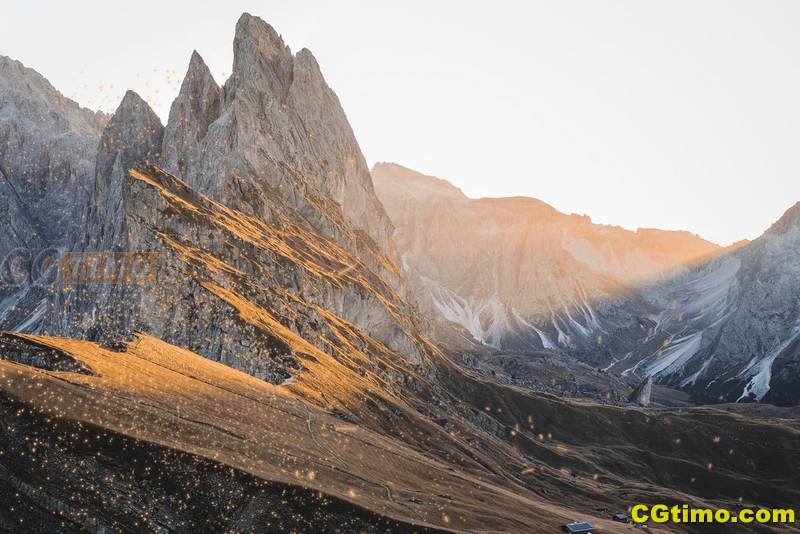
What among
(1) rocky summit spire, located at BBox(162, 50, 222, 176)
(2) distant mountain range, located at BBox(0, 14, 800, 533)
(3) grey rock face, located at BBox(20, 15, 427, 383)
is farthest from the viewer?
(1) rocky summit spire, located at BBox(162, 50, 222, 176)

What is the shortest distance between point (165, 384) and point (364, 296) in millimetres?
122867

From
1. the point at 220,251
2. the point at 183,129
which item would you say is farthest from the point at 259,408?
the point at 183,129

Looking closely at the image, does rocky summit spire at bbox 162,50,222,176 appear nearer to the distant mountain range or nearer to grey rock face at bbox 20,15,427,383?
grey rock face at bbox 20,15,427,383

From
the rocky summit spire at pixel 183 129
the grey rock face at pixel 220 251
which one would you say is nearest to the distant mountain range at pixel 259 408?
the grey rock face at pixel 220 251

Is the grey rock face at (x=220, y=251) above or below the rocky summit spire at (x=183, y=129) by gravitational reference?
below

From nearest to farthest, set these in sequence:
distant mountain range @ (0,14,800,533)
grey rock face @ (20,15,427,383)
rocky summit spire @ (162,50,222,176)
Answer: distant mountain range @ (0,14,800,533) → grey rock face @ (20,15,427,383) → rocky summit spire @ (162,50,222,176)

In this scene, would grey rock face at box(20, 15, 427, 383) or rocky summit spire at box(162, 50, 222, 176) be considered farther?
rocky summit spire at box(162, 50, 222, 176)

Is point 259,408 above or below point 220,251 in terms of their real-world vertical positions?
below

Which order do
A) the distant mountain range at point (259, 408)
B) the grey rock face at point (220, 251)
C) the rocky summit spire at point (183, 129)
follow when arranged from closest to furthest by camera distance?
the distant mountain range at point (259, 408) → the grey rock face at point (220, 251) → the rocky summit spire at point (183, 129)

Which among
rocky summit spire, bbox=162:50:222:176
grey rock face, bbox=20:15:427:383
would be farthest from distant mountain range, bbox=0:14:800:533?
rocky summit spire, bbox=162:50:222:176

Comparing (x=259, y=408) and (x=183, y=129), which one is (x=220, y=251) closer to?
(x=259, y=408)

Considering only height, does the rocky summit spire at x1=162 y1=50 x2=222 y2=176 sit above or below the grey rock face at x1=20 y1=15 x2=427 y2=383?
above

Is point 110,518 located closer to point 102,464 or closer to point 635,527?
point 102,464

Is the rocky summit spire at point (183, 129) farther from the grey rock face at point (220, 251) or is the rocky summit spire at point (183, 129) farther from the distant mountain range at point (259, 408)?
the distant mountain range at point (259, 408)
